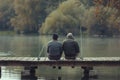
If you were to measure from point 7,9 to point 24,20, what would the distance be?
18.9 metres

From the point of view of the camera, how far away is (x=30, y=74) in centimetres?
2075

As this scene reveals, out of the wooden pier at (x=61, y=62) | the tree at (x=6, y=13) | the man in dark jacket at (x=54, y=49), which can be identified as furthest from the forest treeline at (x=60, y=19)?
the man in dark jacket at (x=54, y=49)

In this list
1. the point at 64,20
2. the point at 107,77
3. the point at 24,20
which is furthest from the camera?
the point at 24,20

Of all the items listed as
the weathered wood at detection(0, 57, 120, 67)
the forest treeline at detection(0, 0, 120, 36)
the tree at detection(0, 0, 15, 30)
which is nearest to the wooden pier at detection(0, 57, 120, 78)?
the weathered wood at detection(0, 57, 120, 67)

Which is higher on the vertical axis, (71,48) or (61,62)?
(71,48)

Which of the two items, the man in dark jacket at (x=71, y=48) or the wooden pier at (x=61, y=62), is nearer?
the wooden pier at (x=61, y=62)

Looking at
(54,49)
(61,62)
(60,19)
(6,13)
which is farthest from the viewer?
(6,13)

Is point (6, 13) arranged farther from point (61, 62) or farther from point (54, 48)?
point (61, 62)

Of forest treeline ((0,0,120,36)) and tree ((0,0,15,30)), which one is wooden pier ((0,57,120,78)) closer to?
forest treeline ((0,0,120,36))

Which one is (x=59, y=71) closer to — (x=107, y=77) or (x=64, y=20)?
(x=107, y=77)

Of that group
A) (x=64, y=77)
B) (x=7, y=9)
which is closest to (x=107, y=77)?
(x=64, y=77)

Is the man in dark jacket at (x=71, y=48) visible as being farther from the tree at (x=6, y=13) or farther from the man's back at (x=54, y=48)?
the tree at (x=6, y=13)

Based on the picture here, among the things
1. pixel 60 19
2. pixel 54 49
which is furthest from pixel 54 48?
pixel 60 19

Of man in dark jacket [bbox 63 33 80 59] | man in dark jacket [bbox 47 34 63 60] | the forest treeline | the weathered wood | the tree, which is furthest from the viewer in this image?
the tree
